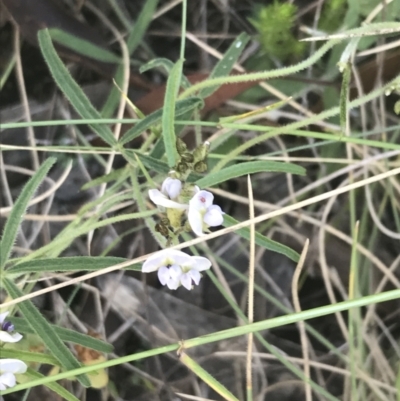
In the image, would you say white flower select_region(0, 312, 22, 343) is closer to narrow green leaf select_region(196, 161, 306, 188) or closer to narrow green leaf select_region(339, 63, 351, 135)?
narrow green leaf select_region(196, 161, 306, 188)

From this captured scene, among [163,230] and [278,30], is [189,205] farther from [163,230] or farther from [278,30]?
[278,30]

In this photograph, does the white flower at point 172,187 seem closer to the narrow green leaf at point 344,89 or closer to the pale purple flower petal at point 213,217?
the pale purple flower petal at point 213,217

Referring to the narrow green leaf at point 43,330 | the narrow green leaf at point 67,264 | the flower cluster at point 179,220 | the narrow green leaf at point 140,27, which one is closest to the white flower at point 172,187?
the flower cluster at point 179,220

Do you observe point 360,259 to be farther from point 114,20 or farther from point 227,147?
point 114,20

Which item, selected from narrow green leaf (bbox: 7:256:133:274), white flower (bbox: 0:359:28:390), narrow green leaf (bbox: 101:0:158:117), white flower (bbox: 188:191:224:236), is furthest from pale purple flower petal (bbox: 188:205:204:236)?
narrow green leaf (bbox: 101:0:158:117)

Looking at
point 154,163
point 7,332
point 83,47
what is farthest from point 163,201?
point 83,47

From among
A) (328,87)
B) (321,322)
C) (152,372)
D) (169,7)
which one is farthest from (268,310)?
(169,7)
